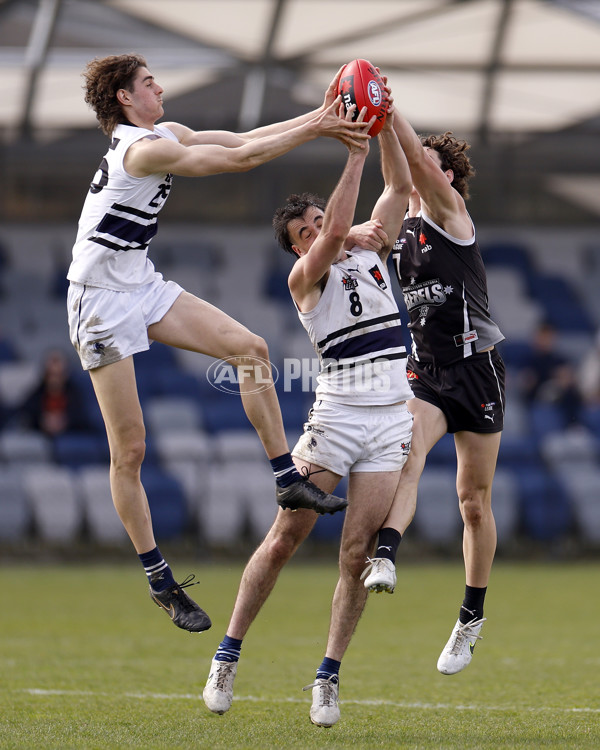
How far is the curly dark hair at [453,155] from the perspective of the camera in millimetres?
6703

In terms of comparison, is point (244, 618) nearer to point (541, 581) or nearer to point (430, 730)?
point (430, 730)

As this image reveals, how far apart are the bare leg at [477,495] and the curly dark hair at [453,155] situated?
58.2 inches

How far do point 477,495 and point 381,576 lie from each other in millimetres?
1184

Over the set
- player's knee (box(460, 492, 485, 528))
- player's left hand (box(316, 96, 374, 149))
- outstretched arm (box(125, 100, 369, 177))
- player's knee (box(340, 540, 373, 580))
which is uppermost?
player's left hand (box(316, 96, 374, 149))

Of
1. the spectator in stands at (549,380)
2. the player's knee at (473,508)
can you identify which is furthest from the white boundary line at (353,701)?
the spectator in stands at (549,380)

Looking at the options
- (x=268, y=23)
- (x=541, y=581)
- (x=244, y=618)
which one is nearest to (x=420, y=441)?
(x=244, y=618)

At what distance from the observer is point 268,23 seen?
17.4 m

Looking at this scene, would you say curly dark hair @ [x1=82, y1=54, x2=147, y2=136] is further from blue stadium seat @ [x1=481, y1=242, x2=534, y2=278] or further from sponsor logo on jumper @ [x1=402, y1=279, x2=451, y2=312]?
blue stadium seat @ [x1=481, y1=242, x2=534, y2=278]

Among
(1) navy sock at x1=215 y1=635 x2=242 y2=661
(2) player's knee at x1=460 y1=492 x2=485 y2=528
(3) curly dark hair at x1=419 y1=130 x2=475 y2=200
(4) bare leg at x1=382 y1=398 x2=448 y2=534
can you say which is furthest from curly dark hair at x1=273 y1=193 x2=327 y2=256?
(1) navy sock at x1=215 y1=635 x2=242 y2=661

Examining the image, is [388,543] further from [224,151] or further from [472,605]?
[224,151]

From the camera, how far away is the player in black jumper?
Answer: 21.4 ft

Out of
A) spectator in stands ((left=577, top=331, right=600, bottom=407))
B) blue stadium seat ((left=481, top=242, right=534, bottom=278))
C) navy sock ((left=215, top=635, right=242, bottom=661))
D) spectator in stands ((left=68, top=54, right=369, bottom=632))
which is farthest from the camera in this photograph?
blue stadium seat ((left=481, top=242, right=534, bottom=278))

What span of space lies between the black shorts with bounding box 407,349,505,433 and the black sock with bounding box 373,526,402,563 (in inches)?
33.4

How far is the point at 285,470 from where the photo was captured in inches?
237
